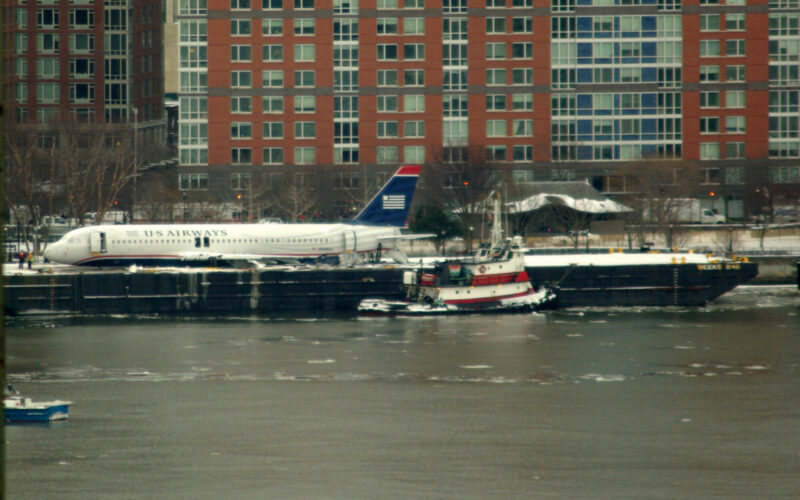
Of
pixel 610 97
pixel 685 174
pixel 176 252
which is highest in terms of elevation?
pixel 610 97

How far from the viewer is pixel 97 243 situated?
261ft

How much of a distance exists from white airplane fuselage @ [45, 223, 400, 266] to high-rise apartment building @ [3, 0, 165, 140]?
104 m

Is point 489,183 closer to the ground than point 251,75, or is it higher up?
closer to the ground

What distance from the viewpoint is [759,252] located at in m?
96.3

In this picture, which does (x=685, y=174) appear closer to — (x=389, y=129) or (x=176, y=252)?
(x=389, y=129)

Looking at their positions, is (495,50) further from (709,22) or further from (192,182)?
(192,182)

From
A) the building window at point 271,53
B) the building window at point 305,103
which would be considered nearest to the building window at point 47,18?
the building window at point 271,53

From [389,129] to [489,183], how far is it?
18122 millimetres

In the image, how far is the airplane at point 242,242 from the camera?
79.7m

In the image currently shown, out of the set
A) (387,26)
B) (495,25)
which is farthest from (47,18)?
(495,25)

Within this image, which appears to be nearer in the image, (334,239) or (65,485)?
(65,485)

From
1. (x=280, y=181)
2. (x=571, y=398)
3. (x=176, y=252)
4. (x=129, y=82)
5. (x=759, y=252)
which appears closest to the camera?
(x=571, y=398)

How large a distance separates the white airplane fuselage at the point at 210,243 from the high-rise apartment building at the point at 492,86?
49734 millimetres

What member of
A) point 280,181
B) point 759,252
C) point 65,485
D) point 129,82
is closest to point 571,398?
point 65,485
